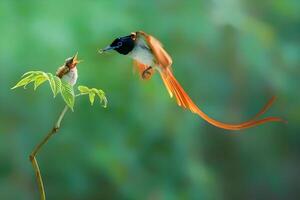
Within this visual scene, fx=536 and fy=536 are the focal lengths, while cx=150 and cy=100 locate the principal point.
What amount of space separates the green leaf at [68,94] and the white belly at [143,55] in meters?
0.09

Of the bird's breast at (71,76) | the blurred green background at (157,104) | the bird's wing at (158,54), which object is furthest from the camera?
the blurred green background at (157,104)

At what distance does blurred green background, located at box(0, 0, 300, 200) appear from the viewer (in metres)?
1.45

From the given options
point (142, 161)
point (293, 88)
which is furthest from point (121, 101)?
point (293, 88)

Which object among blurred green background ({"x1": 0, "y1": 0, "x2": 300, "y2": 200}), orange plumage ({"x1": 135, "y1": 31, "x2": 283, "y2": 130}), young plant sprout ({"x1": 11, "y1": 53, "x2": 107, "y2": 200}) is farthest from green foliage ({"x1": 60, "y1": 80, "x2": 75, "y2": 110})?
blurred green background ({"x1": 0, "y1": 0, "x2": 300, "y2": 200})

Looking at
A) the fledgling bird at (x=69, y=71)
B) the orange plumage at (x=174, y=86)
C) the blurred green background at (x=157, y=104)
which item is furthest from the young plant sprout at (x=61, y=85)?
the blurred green background at (x=157, y=104)

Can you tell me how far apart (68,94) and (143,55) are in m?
0.11

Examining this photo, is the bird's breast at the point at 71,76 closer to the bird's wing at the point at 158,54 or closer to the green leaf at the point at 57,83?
the green leaf at the point at 57,83

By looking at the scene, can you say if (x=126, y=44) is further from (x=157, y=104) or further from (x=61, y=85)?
(x=157, y=104)

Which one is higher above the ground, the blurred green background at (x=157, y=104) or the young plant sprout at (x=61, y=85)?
the young plant sprout at (x=61, y=85)

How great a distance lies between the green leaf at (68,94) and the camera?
634 millimetres

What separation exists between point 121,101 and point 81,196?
29cm

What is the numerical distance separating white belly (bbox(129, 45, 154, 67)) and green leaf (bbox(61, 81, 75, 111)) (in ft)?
0.30

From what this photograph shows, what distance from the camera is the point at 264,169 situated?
1599 mm

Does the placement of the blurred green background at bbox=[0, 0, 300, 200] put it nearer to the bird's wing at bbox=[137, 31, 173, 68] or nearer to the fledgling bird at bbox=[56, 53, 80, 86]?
the fledgling bird at bbox=[56, 53, 80, 86]
